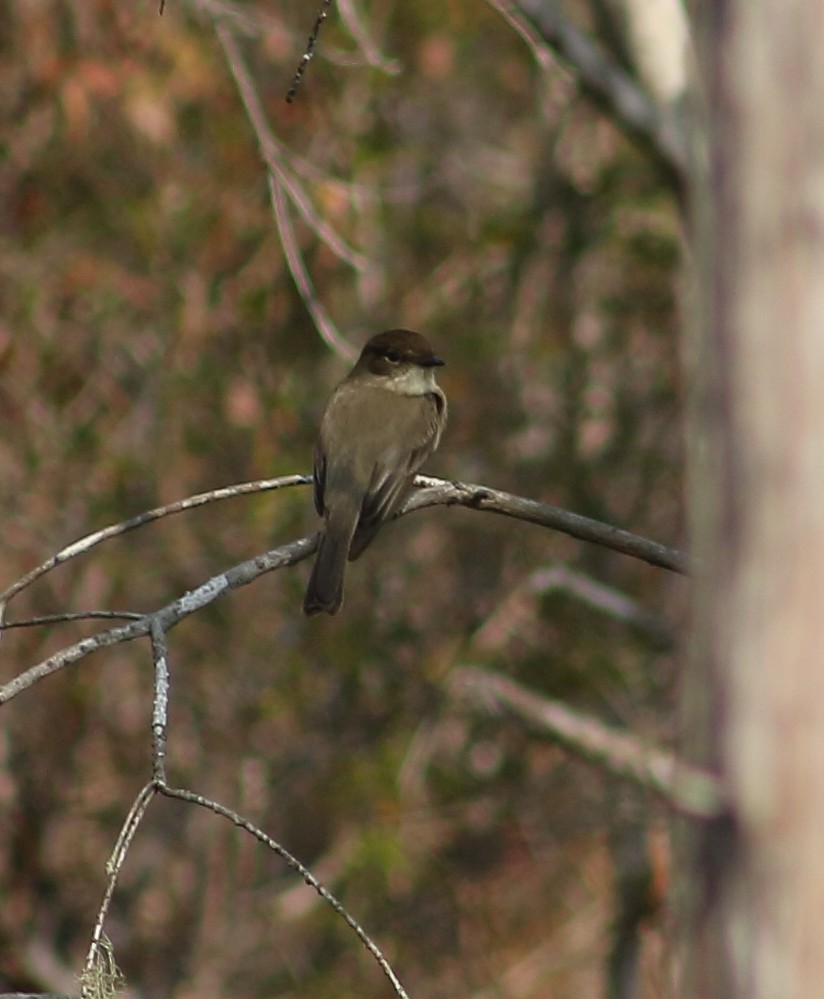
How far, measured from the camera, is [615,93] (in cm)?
816

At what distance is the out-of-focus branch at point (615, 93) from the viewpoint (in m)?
8.05

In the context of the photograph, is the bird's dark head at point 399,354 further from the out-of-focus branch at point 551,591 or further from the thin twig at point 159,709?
the thin twig at point 159,709

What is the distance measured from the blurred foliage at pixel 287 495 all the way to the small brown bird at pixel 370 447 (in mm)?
2104

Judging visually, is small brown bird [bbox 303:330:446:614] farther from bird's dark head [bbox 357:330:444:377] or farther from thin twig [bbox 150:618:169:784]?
thin twig [bbox 150:618:169:784]

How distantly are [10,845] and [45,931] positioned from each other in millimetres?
605

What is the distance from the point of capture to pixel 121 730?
10.1 m

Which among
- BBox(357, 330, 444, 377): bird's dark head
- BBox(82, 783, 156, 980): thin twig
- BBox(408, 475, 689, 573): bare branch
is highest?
BBox(357, 330, 444, 377): bird's dark head

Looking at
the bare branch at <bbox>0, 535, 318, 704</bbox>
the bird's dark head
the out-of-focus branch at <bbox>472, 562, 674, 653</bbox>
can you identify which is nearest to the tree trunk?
the bare branch at <bbox>0, 535, 318, 704</bbox>

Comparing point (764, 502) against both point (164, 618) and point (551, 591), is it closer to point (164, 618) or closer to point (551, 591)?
point (164, 618)

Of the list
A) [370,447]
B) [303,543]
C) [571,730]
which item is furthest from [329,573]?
[571,730]

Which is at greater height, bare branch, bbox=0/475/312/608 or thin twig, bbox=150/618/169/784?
bare branch, bbox=0/475/312/608

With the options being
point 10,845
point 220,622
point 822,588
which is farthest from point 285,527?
point 822,588

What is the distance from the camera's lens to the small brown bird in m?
5.73

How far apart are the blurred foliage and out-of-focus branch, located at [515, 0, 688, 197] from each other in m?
1.30
